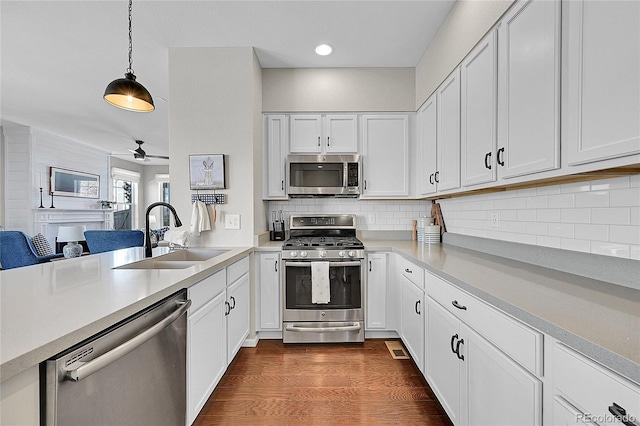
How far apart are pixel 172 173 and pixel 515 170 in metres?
2.61

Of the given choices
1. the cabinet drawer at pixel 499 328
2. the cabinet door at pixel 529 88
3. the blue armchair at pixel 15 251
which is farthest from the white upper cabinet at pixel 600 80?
the blue armchair at pixel 15 251

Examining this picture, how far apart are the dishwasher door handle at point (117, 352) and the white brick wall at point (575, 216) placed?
5.99 feet

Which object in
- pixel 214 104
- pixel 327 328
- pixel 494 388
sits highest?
pixel 214 104

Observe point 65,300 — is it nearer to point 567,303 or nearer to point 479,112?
point 567,303

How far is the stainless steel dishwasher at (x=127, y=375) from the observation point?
768 millimetres

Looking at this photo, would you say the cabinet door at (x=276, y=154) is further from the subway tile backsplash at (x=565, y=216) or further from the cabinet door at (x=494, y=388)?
the cabinet door at (x=494, y=388)

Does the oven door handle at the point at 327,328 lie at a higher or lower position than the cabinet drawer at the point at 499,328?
lower

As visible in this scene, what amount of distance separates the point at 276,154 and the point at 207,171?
28.7 inches

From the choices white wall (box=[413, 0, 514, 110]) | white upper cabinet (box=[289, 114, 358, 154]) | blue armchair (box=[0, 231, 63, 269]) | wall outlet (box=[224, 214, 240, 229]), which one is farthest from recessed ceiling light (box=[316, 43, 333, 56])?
blue armchair (box=[0, 231, 63, 269])

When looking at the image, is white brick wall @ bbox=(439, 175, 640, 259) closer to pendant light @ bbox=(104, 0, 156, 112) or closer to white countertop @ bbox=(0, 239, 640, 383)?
white countertop @ bbox=(0, 239, 640, 383)

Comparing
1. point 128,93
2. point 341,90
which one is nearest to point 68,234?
point 128,93

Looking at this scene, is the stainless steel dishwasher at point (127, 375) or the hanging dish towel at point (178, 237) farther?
the hanging dish towel at point (178, 237)

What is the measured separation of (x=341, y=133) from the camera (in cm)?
309

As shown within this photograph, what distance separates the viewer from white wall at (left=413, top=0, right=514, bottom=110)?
5.59 ft
